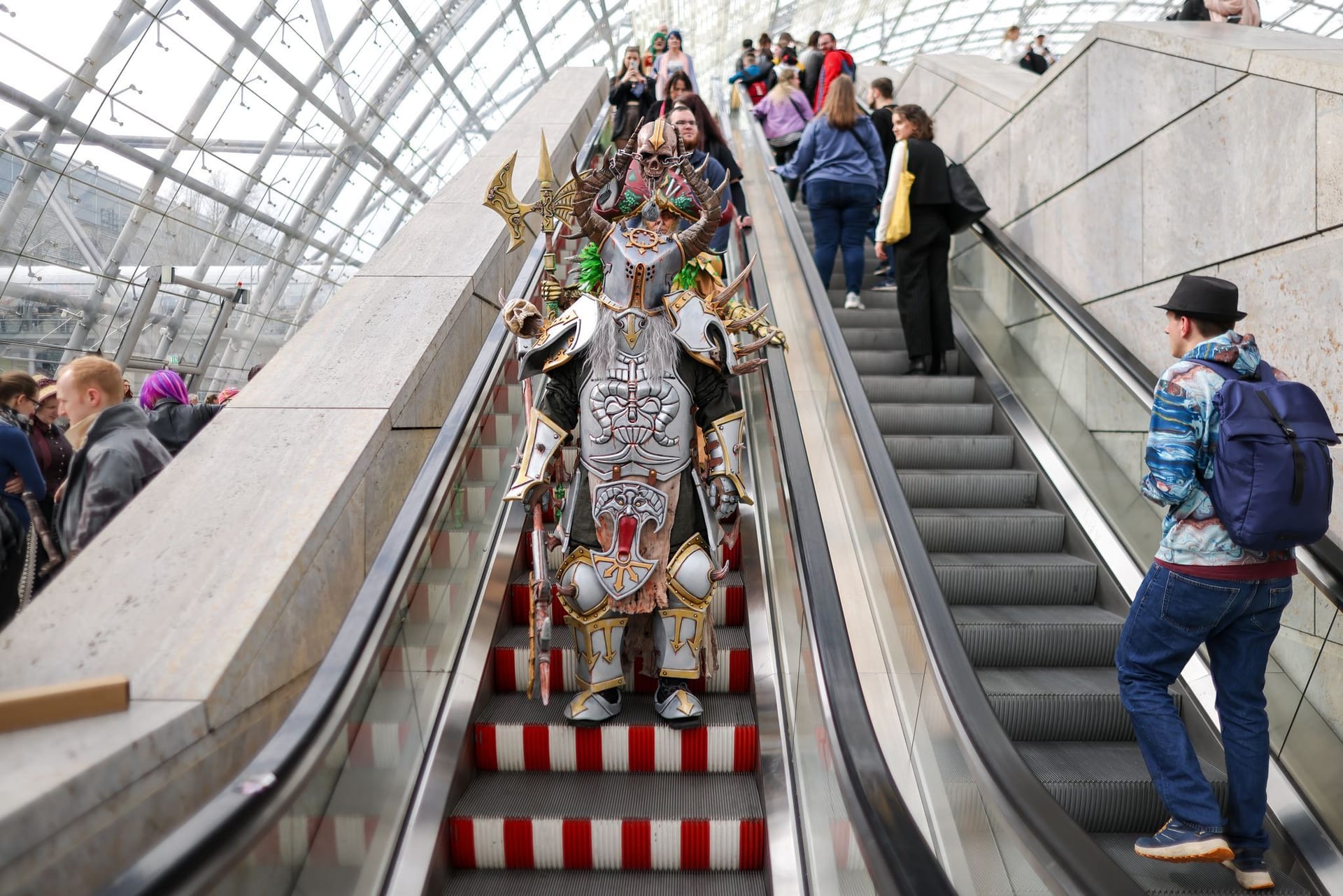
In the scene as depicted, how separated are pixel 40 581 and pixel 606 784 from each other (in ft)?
7.93

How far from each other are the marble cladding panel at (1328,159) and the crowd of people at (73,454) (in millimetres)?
4260

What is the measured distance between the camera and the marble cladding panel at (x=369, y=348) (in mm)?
3504

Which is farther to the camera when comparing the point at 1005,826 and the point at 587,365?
the point at 587,365

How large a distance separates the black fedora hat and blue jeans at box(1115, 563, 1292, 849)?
75 cm

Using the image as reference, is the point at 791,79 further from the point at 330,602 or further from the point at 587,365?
the point at 330,602

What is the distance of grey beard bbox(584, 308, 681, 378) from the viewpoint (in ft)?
11.0

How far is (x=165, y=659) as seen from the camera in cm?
237

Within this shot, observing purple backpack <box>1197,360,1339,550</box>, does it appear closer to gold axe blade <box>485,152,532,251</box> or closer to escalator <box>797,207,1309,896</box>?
escalator <box>797,207,1309,896</box>

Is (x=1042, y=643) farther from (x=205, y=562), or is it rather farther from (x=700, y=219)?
(x=205, y=562)

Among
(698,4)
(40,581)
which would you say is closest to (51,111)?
(40,581)

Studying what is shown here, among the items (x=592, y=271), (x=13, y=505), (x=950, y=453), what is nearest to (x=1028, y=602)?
(x=950, y=453)

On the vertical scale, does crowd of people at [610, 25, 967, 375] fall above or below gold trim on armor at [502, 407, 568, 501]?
above

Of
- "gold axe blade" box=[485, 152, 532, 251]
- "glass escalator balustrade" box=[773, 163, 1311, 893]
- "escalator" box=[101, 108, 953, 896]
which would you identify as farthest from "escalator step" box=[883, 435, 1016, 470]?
"gold axe blade" box=[485, 152, 532, 251]

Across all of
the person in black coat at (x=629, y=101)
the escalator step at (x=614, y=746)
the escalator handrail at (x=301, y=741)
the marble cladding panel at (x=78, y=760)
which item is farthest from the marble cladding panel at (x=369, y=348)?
the person in black coat at (x=629, y=101)
